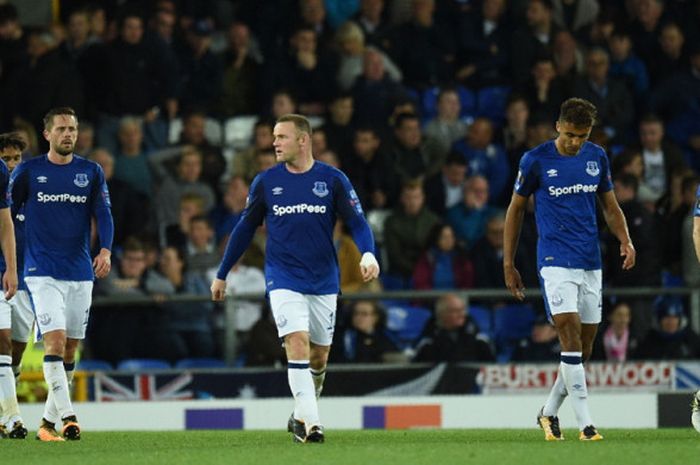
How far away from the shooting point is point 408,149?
64.2 ft

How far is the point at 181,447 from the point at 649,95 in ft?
34.1

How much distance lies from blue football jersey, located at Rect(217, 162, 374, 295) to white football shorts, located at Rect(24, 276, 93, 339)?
139cm

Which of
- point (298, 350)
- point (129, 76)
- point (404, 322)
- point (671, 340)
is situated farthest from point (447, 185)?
point (298, 350)

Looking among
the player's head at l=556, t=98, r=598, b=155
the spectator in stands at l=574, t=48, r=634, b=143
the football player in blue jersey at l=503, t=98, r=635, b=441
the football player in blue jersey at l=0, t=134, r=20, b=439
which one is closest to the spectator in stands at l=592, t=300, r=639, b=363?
the spectator in stands at l=574, t=48, r=634, b=143

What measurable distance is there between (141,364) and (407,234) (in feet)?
10.4

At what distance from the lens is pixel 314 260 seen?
1209cm

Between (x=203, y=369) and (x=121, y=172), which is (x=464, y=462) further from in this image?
(x=121, y=172)

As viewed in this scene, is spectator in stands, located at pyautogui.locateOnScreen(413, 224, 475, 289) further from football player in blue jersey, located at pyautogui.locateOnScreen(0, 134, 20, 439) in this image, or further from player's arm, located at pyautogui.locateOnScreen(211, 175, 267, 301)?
player's arm, located at pyautogui.locateOnScreen(211, 175, 267, 301)

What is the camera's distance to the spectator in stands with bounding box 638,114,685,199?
19.5 meters

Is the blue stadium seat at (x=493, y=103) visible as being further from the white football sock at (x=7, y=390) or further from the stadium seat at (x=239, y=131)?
the white football sock at (x=7, y=390)

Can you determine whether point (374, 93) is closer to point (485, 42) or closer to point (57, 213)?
point (485, 42)

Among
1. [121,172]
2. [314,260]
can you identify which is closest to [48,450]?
[314,260]

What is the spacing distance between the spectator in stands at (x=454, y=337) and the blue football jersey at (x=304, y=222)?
5.10 meters

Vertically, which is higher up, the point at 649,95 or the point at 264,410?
the point at 649,95
